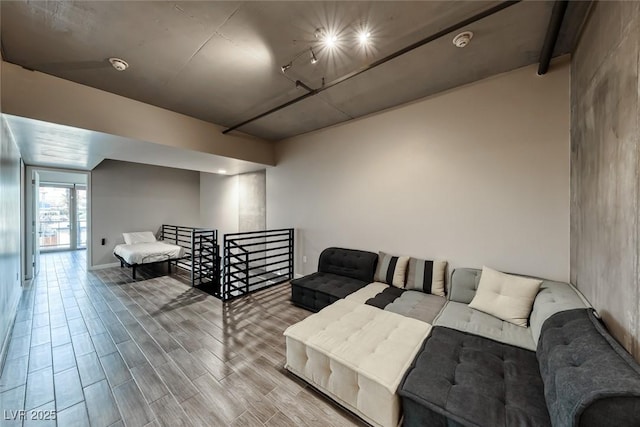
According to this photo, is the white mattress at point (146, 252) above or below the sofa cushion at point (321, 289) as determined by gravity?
above

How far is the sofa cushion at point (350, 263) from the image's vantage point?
3.49 metres

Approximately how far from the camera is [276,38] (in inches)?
81.1

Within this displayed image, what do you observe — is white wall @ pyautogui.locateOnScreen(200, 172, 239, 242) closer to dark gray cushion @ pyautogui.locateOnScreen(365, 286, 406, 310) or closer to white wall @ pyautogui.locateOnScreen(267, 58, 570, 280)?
white wall @ pyautogui.locateOnScreen(267, 58, 570, 280)

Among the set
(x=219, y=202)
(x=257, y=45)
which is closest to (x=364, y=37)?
(x=257, y=45)

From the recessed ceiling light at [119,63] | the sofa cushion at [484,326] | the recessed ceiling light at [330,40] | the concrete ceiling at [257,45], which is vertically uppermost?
the recessed ceiling light at [330,40]

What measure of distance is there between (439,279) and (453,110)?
7.21ft

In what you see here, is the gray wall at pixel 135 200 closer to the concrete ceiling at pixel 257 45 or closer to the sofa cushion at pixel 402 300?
the concrete ceiling at pixel 257 45

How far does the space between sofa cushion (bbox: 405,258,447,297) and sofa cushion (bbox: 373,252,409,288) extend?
8 cm

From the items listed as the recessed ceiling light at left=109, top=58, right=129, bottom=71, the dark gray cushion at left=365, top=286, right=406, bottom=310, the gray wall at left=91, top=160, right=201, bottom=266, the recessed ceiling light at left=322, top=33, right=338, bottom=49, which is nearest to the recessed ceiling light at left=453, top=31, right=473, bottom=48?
the recessed ceiling light at left=322, top=33, right=338, bottom=49

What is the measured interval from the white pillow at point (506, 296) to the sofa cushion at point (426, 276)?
49cm

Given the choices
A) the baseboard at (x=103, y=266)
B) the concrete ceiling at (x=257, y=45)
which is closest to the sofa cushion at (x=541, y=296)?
the concrete ceiling at (x=257, y=45)

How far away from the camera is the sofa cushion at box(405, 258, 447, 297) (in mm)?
2947

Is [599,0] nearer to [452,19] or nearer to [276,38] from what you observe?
[452,19]

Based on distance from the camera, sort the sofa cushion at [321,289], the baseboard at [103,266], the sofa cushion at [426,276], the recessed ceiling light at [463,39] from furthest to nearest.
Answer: the baseboard at [103,266]
the sofa cushion at [321,289]
the sofa cushion at [426,276]
the recessed ceiling light at [463,39]
